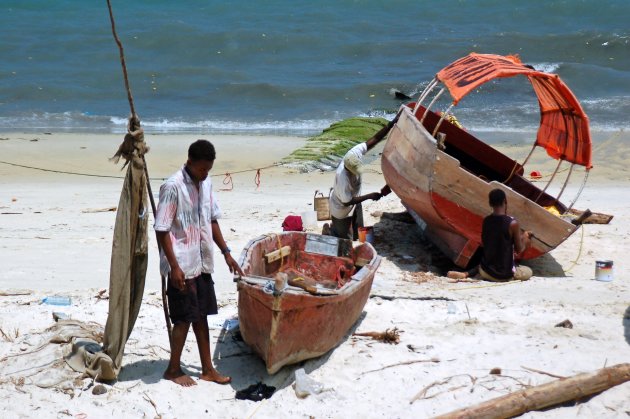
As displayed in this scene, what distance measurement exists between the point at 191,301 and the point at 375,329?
1.99 meters

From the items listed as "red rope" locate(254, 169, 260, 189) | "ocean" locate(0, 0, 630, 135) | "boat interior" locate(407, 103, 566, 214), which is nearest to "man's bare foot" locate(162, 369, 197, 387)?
"boat interior" locate(407, 103, 566, 214)

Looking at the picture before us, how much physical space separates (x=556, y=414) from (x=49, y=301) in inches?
171

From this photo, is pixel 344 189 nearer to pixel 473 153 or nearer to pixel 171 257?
pixel 473 153

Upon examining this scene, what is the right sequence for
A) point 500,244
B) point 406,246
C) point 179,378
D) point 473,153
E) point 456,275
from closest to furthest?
point 179,378
point 500,244
point 456,275
point 406,246
point 473,153

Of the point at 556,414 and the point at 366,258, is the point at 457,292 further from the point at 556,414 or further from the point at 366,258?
the point at 556,414

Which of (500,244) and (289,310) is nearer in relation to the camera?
(289,310)

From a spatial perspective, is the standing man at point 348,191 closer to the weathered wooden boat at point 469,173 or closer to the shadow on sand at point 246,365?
→ the weathered wooden boat at point 469,173

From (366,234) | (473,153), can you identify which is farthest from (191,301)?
(473,153)

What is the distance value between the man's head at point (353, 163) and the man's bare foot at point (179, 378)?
332cm

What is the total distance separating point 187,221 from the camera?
17.2ft

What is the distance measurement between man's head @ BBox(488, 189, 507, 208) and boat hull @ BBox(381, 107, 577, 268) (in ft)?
1.05

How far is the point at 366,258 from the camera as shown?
7.22 meters

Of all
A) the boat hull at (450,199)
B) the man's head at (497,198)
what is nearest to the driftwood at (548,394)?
the man's head at (497,198)

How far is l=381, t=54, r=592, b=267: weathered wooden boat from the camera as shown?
8.41 metres
